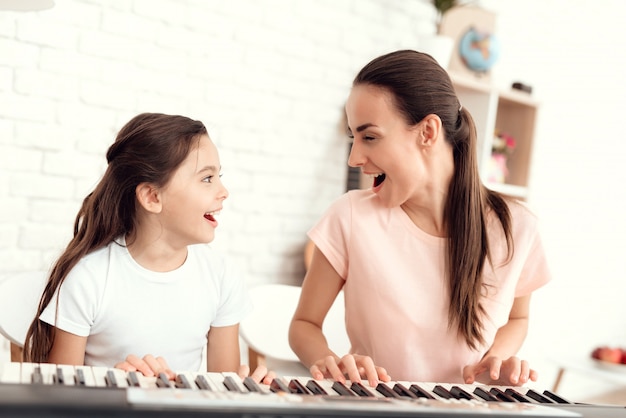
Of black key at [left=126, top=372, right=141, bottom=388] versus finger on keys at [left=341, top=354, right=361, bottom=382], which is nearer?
black key at [left=126, top=372, right=141, bottom=388]

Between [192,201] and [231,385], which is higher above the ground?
[192,201]

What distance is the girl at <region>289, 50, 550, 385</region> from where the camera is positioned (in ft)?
5.21

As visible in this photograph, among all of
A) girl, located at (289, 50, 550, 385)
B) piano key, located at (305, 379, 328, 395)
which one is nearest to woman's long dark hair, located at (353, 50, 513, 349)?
girl, located at (289, 50, 550, 385)

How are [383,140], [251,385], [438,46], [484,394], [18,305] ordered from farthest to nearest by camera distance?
[438,46]
[18,305]
[383,140]
[484,394]
[251,385]

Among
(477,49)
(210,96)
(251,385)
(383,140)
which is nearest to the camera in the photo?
(251,385)

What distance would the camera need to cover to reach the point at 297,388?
1.02 metres

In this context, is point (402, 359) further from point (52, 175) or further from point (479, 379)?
point (52, 175)

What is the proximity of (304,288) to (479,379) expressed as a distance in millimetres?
444

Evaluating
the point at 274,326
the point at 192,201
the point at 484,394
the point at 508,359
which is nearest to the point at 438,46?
the point at 274,326

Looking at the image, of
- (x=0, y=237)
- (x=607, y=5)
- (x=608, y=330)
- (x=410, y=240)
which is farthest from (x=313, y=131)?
(x=608, y=330)

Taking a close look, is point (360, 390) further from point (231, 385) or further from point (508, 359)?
point (508, 359)

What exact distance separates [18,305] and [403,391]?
0.99 meters

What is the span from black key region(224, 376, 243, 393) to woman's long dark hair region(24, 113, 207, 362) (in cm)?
66

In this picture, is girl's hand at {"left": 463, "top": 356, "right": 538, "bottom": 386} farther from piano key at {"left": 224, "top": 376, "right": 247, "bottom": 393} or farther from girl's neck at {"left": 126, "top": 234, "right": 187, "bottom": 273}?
girl's neck at {"left": 126, "top": 234, "right": 187, "bottom": 273}
